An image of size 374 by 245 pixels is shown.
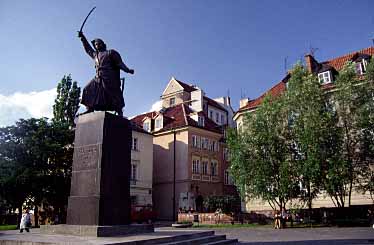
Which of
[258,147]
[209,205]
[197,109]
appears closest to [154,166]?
[197,109]

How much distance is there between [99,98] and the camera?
1305 cm

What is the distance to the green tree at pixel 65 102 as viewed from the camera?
36.4 meters

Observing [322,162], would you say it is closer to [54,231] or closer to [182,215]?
[182,215]

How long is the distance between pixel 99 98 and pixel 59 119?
25.2m

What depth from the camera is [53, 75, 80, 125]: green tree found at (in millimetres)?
36438

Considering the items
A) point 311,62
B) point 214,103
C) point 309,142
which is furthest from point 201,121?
point 309,142

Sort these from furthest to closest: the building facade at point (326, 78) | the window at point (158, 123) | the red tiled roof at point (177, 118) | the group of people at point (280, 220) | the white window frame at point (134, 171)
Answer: the window at point (158, 123) → the red tiled roof at point (177, 118) → the white window frame at point (134, 171) → the building facade at point (326, 78) → the group of people at point (280, 220)

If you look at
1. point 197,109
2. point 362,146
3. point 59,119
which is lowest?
point 362,146

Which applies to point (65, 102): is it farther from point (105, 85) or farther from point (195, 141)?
point (105, 85)

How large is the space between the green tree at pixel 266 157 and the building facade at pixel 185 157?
14.6m

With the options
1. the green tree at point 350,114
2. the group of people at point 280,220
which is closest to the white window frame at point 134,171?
the group of people at point 280,220

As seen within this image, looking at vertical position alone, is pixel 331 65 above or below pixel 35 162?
above

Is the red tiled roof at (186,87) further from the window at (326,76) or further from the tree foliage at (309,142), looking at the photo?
the tree foliage at (309,142)

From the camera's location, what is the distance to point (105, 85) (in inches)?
519
